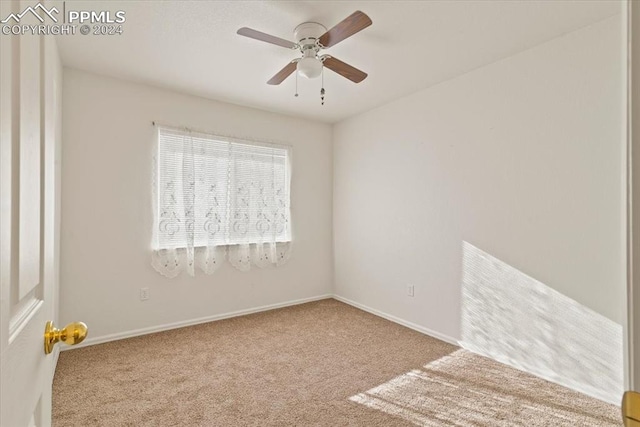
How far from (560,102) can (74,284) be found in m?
4.24

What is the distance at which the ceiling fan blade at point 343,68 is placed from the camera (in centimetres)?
221

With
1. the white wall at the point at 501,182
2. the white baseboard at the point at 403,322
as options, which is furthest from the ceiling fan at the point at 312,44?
the white baseboard at the point at 403,322

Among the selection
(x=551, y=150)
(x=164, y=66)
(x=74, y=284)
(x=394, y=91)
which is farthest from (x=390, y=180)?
(x=74, y=284)

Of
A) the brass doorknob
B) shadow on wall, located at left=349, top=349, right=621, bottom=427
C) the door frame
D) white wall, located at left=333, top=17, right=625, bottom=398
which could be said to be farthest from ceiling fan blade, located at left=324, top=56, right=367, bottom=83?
shadow on wall, located at left=349, top=349, right=621, bottom=427

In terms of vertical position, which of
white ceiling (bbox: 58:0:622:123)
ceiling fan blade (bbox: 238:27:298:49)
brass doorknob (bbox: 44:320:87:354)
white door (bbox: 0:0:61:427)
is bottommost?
brass doorknob (bbox: 44:320:87:354)

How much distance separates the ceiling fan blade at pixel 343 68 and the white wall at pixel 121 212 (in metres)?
1.76

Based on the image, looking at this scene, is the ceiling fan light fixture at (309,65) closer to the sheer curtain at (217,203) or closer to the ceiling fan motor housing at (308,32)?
the ceiling fan motor housing at (308,32)

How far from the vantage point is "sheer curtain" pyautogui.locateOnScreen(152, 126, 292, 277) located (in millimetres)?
3250

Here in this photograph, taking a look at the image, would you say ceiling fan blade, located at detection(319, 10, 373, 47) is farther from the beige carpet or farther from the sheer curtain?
the beige carpet

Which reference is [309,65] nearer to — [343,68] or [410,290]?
[343,68]

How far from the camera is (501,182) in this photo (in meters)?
2.64

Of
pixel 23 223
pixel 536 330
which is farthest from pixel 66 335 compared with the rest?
pixel 536 330

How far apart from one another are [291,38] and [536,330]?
290 centimetres

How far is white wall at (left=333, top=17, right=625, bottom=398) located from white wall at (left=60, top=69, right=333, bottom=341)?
1.61m
